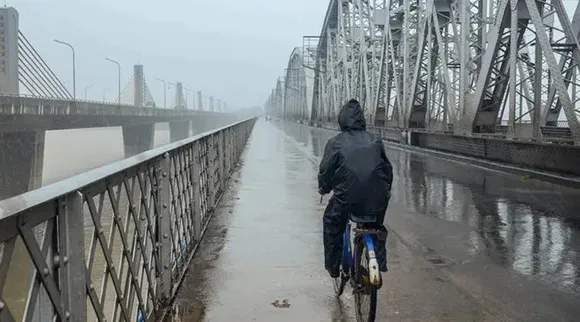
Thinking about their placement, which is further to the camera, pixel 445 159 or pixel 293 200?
pixel 445 159

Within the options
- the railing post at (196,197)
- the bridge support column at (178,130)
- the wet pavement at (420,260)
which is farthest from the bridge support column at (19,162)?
the bridge support column at (178,130)

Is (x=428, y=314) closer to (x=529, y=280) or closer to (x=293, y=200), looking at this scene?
(x=529, y=280)

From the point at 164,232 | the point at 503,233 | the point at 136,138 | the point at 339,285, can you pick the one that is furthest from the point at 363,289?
the point at 136,138

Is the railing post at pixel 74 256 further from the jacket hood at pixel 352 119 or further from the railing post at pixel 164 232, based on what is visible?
the jacket hood at pixel 352 119

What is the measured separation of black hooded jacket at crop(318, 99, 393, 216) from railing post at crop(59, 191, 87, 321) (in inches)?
79.9

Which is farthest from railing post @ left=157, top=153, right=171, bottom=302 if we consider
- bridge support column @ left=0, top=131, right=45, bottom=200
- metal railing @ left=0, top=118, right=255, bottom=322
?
bridge support column @ left=0, top=131, right=45, bottom=200

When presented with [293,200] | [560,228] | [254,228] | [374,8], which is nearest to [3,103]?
[293,200]

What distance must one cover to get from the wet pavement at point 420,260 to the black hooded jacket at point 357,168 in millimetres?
974

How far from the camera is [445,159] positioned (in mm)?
17250

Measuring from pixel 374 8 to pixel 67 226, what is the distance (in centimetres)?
3392

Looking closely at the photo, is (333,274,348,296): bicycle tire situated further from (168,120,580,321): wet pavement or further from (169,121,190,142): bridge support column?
(169,121,190,142): bridge support column

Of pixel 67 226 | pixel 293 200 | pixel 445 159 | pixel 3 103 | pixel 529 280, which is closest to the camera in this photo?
pixel 67 226

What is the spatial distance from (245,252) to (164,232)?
179cm

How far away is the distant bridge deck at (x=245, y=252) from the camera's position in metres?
2.51
